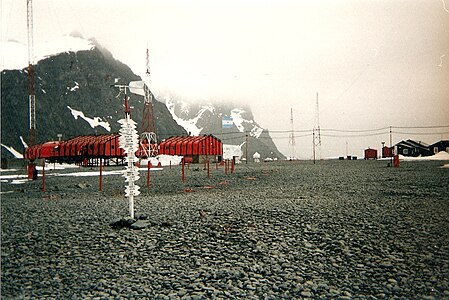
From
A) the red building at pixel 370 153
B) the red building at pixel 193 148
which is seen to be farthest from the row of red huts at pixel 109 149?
the red building at pixel 370 153

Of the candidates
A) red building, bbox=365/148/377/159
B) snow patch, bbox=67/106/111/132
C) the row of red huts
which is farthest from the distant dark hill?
red building, bbox=365/148/377/159

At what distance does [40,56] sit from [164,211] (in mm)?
132227

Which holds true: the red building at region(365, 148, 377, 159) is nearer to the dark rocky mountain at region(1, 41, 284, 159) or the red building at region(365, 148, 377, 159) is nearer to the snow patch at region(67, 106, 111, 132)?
the dark rocky mountain at region(1, 41, 284, 159)

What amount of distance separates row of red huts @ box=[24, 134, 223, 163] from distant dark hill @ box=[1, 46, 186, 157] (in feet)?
95.9

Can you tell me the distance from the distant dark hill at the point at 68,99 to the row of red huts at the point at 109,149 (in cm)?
2922

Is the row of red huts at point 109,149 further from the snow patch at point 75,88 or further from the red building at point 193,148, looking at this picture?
the snow patch at point 75,88

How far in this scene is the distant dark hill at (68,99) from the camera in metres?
99.7

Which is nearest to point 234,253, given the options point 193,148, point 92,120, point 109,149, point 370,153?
point 193,148

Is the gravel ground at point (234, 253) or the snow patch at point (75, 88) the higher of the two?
the snow patch at point (75, 88)

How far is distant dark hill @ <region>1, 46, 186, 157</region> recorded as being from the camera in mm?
99688

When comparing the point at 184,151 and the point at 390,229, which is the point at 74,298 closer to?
the point at 390,229

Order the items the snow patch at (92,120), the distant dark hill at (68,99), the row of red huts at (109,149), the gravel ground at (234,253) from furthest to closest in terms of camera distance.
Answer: the snow patch at (92,120)
the distant dark hill at (68,99)
the row of red huts at (109,149)
the gravel ground at (234,253)

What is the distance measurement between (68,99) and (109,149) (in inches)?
2778

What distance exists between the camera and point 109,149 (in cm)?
6175
